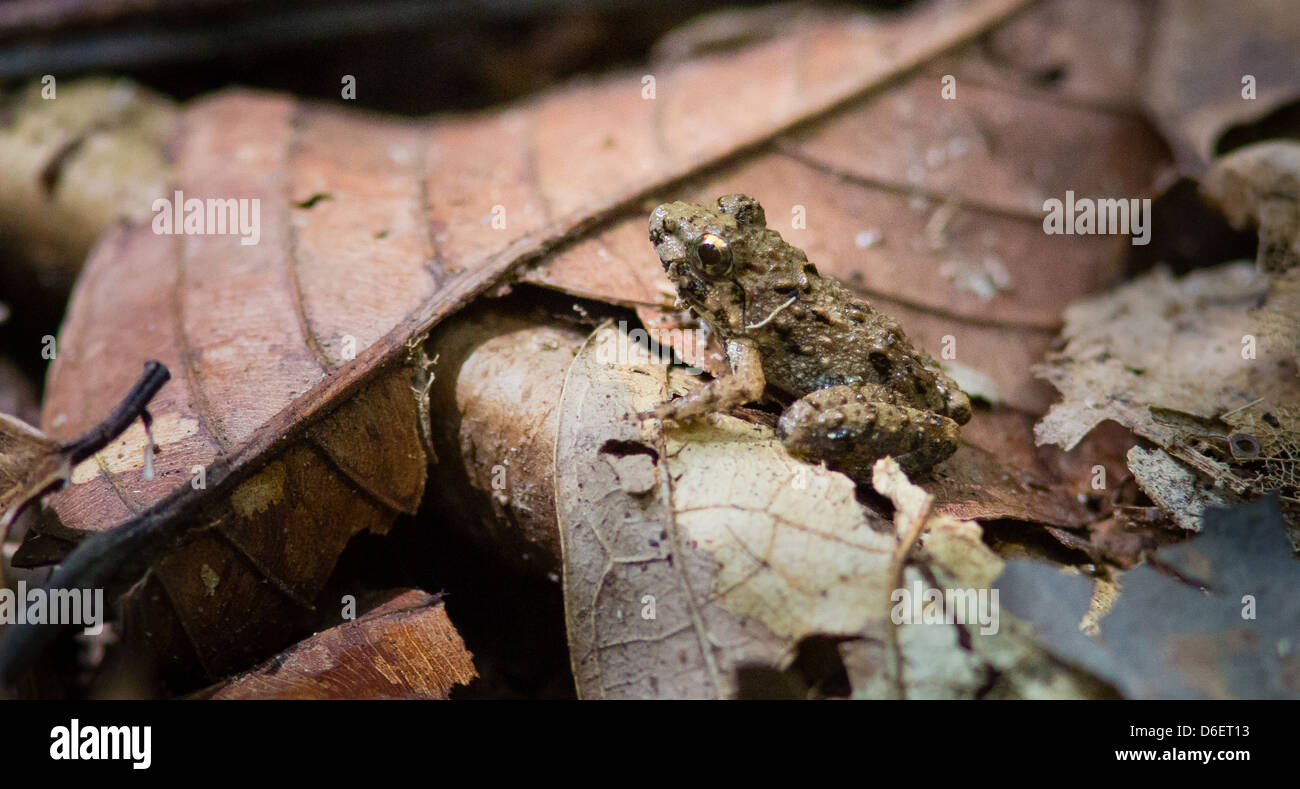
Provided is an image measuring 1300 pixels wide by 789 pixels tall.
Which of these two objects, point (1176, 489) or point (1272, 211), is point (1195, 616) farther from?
point (1272, 211)

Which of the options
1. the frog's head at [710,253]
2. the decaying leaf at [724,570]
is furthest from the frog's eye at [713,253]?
the decaying leaf at [724,570]

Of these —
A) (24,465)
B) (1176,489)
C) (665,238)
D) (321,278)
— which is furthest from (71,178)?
(1176,489)

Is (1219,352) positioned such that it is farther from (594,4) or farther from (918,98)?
(594,4)

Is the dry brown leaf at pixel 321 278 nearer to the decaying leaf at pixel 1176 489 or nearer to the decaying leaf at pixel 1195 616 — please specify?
the decaying leaf at pixel 1195 616

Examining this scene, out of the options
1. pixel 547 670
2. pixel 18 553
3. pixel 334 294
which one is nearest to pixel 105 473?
pixel 18 553
